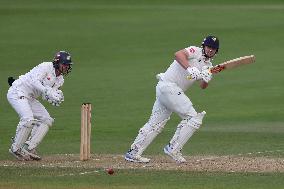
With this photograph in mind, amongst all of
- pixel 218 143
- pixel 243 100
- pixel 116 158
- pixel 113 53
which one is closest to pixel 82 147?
pixel 116 158

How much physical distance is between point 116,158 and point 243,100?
11.7 meters

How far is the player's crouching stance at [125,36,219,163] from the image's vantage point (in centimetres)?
1747

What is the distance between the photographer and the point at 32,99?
18.8 metres

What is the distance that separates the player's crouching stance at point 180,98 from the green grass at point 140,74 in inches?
A: 49.2

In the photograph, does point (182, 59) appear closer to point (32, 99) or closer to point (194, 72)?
point (194, 72)

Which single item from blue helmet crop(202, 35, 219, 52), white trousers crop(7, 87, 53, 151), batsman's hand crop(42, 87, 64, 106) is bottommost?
A: white trousers crop(7, 87, 53, 151)

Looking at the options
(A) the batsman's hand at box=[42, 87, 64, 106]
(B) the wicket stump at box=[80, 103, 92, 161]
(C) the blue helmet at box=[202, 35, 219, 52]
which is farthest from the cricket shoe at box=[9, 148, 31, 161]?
(C) the blue helmet at box=[202, 35, 219, 52]

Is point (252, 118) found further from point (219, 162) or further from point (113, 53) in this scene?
point (113, 53)

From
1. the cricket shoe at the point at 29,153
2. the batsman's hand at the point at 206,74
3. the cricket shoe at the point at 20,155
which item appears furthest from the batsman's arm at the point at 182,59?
the cricket shoe at the point at 20,155

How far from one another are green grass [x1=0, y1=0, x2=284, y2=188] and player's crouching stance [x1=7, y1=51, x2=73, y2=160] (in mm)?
613

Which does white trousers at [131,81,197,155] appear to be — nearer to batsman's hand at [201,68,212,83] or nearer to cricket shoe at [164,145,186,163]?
cricket shoe at [164,145,186,163]

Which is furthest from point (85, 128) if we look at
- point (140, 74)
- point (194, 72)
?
point (140, 74)

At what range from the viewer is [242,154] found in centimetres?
1914

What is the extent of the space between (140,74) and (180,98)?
18.4 meters
